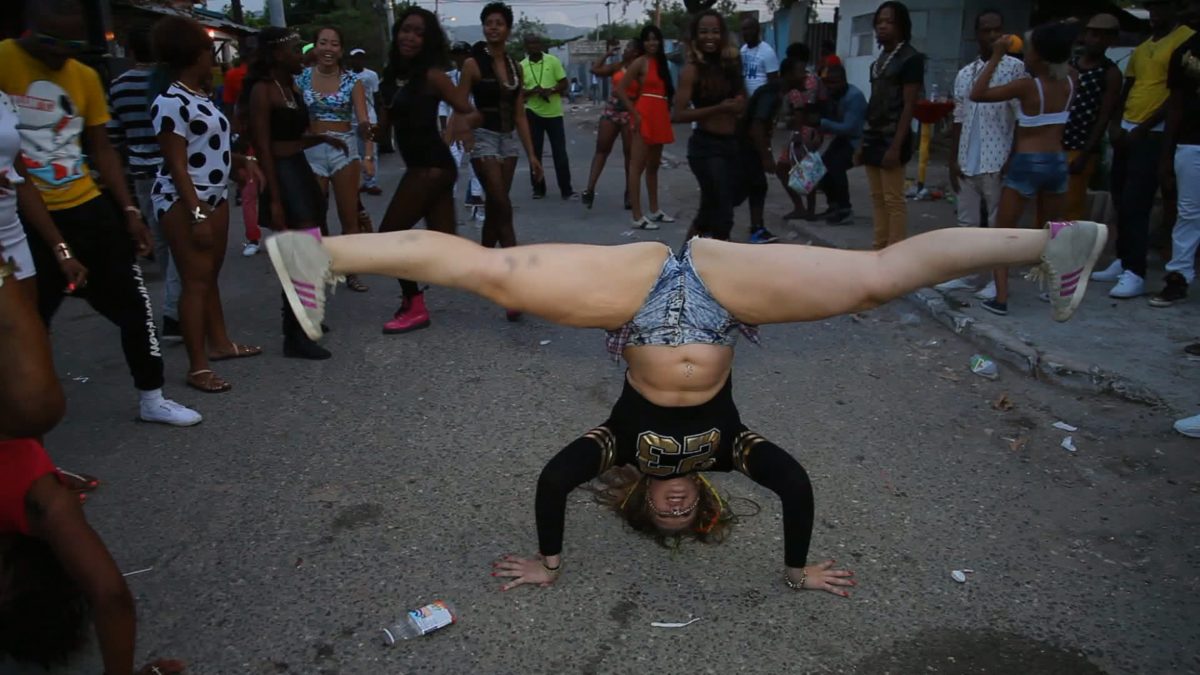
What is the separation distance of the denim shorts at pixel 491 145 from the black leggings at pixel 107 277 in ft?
8.22

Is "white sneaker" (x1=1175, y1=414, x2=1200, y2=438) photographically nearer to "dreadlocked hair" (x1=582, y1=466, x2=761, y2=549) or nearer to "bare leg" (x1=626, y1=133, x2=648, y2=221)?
"dreadlocked hair" (x1=582, y1=466, x2=761, y2=549)

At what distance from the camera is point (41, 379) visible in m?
2.23

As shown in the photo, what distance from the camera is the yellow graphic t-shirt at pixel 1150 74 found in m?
5.76

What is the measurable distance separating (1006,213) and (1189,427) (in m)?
2.00

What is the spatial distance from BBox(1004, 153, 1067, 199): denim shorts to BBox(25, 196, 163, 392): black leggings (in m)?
5.15

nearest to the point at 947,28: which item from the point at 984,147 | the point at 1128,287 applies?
the point at 984,147

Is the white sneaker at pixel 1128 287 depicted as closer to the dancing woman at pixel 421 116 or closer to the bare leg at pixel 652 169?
the bare leg at pixel 652 169

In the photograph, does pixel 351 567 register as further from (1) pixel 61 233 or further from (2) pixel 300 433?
(1) pixel 61 233

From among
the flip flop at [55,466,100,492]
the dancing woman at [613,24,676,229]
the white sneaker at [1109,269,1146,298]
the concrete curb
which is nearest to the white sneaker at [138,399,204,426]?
the flip flop at [55,466,100,492]

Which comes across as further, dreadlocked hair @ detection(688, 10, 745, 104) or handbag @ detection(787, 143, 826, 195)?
handbag @ detection(787, 143, 826, 195)

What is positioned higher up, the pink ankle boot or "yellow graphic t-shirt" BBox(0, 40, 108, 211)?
"yellow graphic t-shirt" BBox(0, 40, 108, 211)

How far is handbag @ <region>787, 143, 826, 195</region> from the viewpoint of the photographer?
8352 millimetres

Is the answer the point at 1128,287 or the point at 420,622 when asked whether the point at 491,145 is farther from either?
the point at 1128,287

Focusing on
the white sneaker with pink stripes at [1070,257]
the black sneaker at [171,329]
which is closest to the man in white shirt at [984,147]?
the white sneaker with pink stripes at [1070,257]
